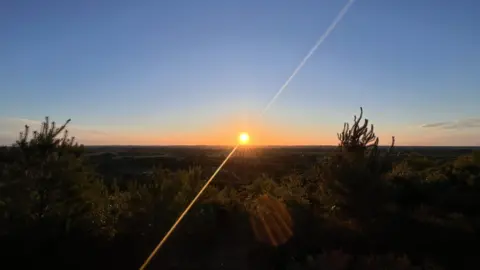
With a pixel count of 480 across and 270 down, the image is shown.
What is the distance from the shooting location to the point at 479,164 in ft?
91.8

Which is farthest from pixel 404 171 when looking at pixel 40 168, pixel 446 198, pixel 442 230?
pixel 40 168

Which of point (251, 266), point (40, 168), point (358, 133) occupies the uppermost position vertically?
point (358, 133)

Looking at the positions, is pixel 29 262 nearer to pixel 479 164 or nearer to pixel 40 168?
pixel 40 168

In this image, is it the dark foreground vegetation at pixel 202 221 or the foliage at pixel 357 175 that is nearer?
the dark foreground vegetation at pixel 202 221

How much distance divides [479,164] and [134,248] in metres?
22.5

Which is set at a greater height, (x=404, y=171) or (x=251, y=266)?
(x=404, y=171)

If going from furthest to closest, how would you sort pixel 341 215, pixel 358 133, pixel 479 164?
pixel 479 164
pixel 358 133
pixel 341 215

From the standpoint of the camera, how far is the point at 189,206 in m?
15.5

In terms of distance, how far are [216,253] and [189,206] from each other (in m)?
2.72

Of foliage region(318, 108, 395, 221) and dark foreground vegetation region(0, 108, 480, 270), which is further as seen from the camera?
foliage region(318, 108, 395, 221)

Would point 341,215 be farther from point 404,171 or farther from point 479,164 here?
point 479,164

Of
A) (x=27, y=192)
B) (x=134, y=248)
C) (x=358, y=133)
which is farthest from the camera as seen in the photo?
(x=358, y=133)

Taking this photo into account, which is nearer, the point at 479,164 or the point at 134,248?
the point at 134,248

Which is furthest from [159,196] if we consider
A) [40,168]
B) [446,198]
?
[446,198]
